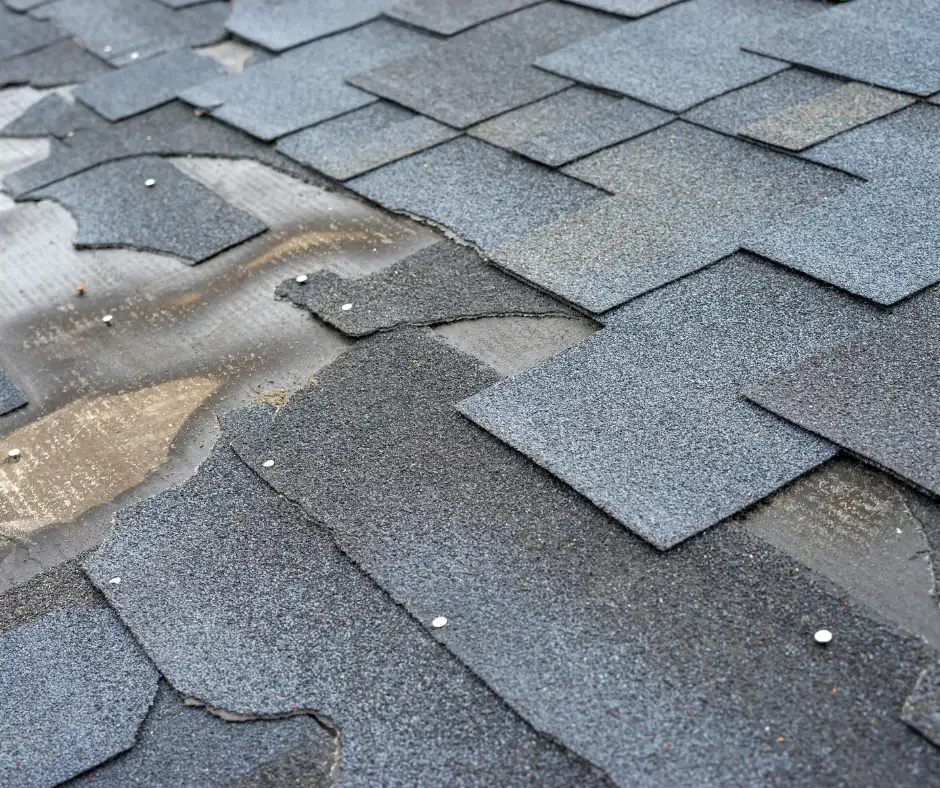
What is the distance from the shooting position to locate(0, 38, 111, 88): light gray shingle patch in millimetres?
6457

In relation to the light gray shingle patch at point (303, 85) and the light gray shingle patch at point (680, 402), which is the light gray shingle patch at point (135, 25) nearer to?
the light gray shingle patch at point (303, 85)

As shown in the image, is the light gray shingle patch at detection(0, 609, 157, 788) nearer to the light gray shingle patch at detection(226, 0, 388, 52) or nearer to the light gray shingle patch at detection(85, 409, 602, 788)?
the light gray shingle patch at detection(85, 409, 602, 788)

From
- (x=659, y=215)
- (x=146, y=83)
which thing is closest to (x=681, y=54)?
(x=659, y=215)

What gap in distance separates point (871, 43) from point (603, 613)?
343cm

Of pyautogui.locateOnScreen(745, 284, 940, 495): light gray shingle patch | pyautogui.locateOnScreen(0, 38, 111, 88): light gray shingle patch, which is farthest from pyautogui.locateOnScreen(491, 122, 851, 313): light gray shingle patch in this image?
pyautogui.locateOnScreen(0, 38, 111, 88): light gray shingle patch

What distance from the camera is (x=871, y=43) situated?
4.99 meters

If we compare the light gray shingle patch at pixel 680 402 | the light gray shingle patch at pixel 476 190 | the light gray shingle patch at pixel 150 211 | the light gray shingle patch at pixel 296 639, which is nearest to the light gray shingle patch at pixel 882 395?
the light gray shingle patch at pixel 680 402

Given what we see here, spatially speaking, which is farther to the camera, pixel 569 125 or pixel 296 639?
pixel 569 125

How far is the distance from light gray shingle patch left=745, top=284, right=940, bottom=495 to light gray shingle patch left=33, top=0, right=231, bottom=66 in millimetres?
4591

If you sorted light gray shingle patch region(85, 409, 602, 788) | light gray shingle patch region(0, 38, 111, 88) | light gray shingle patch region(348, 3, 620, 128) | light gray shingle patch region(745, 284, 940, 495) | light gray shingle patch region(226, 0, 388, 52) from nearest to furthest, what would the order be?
light gray shingle patch region(85, 409, 602, 788)
light gray shingle patch region(745, 284, 940, 495)
light gray shingle patch region(348, 3, 620, 128)
light gray shingle patch region(226, 0, 388, 52)
light gray shingle patch region(0, 38, 111, 88)

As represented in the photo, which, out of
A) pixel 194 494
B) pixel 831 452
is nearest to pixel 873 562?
pixel 831 452

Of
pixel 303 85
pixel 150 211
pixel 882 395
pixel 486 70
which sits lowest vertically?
pixel 150 211

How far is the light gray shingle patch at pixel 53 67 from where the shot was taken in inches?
254

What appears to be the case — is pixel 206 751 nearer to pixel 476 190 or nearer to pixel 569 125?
pixel 476 190
